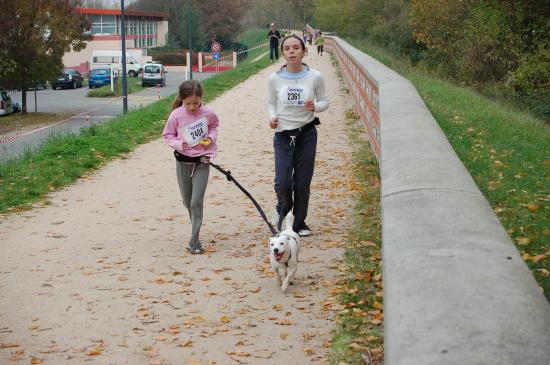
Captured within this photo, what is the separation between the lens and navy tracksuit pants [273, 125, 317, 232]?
26.1ft

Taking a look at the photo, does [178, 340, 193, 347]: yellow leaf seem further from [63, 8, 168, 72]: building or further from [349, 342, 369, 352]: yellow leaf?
[63, 8, 168, 72]: building

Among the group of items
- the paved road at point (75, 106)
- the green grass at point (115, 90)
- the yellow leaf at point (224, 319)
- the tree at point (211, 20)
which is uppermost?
the tree at point (211, 20)

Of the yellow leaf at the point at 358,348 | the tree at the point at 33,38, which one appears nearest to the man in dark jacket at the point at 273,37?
the tree at the point at 33,38

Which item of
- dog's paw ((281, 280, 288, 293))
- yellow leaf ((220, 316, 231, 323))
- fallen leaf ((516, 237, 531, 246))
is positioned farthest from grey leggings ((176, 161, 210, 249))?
fallen leaf ((516, 237, 531, 246))

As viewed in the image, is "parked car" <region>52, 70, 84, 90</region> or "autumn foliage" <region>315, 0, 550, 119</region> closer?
"autumn foliage" <region>315, 0, 550, 119</region>

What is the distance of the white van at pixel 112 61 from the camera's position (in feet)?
255

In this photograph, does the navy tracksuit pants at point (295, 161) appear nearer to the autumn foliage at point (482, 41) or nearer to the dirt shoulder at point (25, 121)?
the autumn foliage at point (482, 41)

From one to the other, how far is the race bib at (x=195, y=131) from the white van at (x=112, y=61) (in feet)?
227

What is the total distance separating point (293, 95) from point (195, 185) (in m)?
1.23

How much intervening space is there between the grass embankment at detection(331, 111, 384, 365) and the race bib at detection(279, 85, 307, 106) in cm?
136

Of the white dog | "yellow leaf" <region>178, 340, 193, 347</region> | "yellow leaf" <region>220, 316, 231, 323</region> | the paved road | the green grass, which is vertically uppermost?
the white dog

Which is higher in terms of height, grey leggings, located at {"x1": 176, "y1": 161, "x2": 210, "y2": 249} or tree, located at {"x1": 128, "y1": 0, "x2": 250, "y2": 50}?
tree, located at {"x1": 128, "y1": 0, "x2": 250, "y2": 50}

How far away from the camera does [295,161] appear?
8.04 metres

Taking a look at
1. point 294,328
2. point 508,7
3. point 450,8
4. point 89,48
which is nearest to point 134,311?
point 294,328
